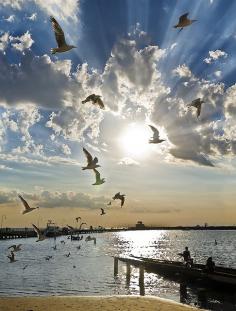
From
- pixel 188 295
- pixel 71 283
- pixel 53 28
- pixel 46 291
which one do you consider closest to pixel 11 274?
pixel 71 283

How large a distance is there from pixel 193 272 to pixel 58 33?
84.1 feet

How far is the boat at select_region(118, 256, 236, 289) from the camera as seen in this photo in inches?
1228

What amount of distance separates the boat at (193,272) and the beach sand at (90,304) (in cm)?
611

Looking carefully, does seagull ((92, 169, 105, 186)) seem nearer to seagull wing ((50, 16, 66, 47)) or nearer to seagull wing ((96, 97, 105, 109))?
seagull wing ((96, 97, 105, 109))

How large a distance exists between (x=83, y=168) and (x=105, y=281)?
28.4m

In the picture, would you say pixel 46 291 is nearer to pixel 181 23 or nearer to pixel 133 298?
pixel 133 298

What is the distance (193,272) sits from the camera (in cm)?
3478

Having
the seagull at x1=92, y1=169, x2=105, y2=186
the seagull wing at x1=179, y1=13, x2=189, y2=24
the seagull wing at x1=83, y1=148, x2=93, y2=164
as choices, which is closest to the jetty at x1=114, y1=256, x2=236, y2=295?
the seagull at x1=92, y1=169, x2=105, y2=186

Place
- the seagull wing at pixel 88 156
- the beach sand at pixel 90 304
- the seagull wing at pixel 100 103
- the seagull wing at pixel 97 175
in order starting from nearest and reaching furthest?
the seagull wing at pixel 88 156 < the seagull wing at pixel 100 103 < the seagull wing at pixel 97 175 < the beach sand at pixel 90 304

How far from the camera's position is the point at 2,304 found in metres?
25.2

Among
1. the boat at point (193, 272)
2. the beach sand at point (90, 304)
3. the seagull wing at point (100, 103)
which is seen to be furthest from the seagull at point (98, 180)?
the boat at point (193, 272)

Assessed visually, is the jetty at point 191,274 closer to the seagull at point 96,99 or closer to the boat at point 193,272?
the boat at point 193,272

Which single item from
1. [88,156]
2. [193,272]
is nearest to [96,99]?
[88,156]

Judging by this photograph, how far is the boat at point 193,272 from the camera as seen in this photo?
31.2 meters
